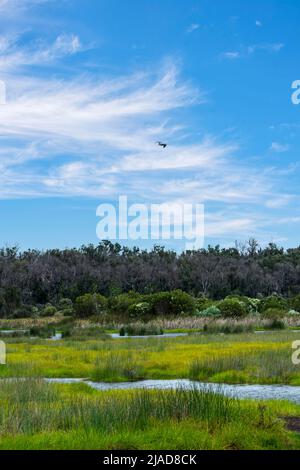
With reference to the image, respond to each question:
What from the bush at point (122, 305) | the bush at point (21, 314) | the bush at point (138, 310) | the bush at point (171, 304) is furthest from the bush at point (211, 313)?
the bush at point (21, 314)

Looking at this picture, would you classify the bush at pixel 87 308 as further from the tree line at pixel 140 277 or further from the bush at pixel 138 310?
the tree line at pixel 140 277

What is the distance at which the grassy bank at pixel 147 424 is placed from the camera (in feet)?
46.2

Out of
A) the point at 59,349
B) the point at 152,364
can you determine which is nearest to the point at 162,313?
the point at 59,349

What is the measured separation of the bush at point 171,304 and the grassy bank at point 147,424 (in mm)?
55494

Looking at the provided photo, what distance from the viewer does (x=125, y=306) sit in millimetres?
77000

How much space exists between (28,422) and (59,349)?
79.6ft

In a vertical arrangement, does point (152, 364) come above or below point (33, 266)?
below

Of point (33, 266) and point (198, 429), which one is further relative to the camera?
point (33, 266)


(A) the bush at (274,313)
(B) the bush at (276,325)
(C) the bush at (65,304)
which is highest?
(C) the bush at (65,304)

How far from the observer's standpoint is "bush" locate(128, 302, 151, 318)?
73713 mm
